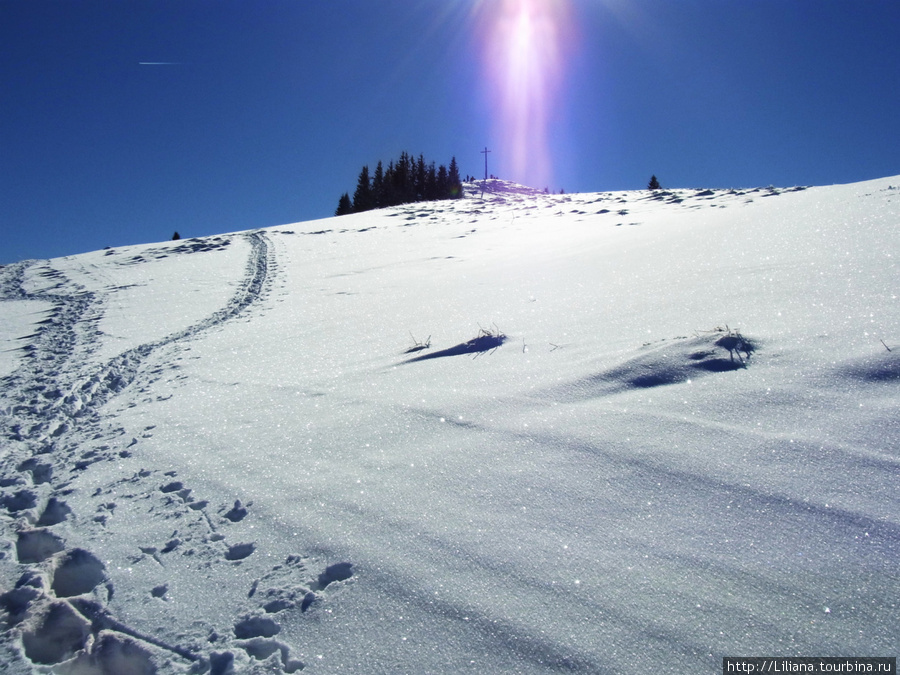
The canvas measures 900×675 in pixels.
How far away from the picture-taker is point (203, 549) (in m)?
1.87

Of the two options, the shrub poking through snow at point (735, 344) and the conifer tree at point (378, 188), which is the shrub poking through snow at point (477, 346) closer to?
the shrub poking through snow at point (735, 344)

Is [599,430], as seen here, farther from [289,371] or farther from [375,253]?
[375,253]

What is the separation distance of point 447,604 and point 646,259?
5.09m

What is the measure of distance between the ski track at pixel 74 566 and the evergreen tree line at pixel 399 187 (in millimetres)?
36007

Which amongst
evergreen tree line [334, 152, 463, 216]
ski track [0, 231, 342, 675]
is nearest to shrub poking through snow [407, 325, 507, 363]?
ski track [0, 231, 342, 675]

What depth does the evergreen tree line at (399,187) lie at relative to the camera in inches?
1558

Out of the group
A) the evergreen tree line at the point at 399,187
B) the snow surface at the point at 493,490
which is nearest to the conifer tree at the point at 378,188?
the evergreen tree line at the point at 399,187

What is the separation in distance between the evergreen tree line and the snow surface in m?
36.2

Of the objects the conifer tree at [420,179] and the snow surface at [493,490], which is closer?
the snow surface at [493,490]

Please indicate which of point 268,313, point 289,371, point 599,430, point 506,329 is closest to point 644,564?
point 599,430

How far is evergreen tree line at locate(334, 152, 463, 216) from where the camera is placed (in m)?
39.6

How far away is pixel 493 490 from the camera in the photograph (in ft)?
6.35

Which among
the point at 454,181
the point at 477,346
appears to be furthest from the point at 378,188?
the point at 477,346

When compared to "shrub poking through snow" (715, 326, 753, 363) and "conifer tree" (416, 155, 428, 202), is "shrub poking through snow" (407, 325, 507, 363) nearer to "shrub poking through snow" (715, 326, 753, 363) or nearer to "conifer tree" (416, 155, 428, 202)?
"shrub poking through snow" (715, 326, 753, 363)
